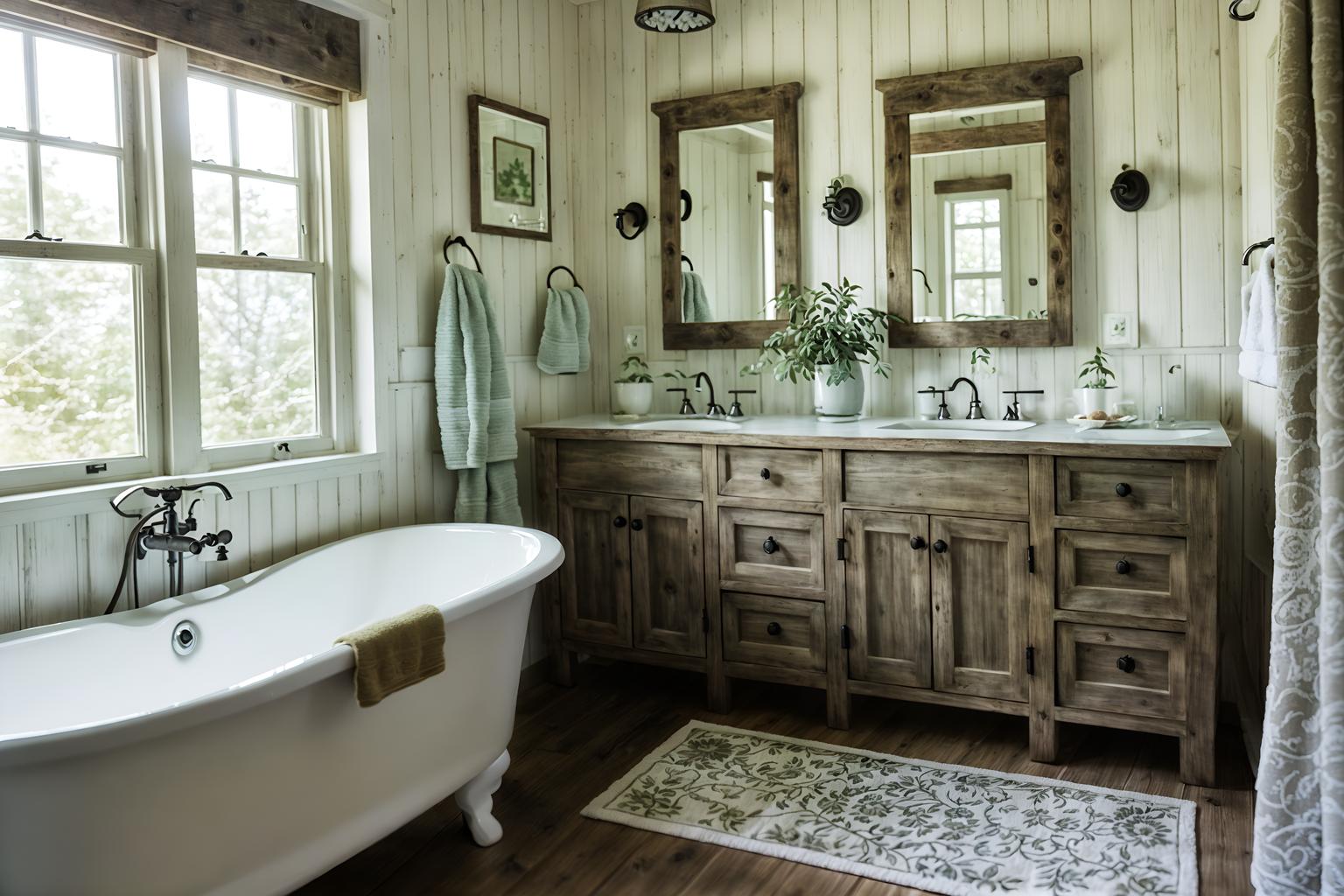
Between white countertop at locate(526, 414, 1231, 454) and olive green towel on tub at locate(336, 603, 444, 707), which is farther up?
white countertop at locate(526, 414, 1231, 454)

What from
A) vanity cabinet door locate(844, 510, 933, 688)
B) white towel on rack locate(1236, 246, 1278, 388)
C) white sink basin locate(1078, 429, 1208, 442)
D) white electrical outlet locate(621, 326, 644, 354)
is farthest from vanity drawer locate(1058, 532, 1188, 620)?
white electrical outlet locate(621, 326, 644, 354)

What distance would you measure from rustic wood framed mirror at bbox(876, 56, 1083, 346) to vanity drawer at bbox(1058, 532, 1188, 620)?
791 millimetres

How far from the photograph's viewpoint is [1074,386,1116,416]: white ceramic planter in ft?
10.4

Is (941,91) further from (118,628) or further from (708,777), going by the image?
(118,628)

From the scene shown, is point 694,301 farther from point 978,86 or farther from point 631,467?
point 978,86

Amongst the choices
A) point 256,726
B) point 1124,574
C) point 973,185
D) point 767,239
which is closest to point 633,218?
point 767,239

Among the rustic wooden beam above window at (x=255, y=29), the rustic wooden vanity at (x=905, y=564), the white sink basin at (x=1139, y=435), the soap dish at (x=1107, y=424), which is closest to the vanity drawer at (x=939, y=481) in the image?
the rustic wooden vanity at (x=905, y=564)

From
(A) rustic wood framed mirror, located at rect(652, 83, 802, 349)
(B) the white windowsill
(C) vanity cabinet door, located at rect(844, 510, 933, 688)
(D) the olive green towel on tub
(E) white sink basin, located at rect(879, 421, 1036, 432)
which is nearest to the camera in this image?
(D) the olive green towel on tub

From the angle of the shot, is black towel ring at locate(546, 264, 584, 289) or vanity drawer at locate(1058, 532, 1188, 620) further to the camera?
black towel ring at locate(546, 264, 584, 289)

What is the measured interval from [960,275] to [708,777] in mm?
1793

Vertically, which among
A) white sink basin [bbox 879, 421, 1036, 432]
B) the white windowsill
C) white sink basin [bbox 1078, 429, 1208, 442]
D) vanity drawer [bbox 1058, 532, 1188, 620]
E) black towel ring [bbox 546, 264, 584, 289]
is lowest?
vanity drawer [bbox 1058, 532, 1188, 620]

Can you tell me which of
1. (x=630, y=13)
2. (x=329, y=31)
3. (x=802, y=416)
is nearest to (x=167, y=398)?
(x=329, y=31)

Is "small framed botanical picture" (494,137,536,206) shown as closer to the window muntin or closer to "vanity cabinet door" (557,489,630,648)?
"vanity cabinet door" (557,489,630,648)

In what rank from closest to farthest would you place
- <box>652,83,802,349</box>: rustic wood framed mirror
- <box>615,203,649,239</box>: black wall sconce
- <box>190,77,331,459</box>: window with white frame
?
1. <box>190,77,331,459</box>: window with white frame
2. <box>652,83,802,349</box>: rustic wood framed mirror
3. <box>615,203,649,239</box>: black wall sconce
